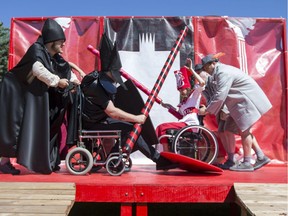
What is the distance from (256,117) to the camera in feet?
12.3

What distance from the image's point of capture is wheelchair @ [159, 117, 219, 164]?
12.8 ft

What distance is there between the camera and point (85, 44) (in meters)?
5.50

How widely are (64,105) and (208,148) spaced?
4.82ft

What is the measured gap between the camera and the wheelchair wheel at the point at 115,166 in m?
3.52

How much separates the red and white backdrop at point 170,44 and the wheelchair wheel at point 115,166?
189 centimetres

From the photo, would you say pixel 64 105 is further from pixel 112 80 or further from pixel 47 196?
pixel 47 196

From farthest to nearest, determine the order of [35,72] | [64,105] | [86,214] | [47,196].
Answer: [86,214] < [64,105] < [35,72] < [47,196]

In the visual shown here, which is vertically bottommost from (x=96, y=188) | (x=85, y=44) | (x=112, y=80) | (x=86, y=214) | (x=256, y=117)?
(x=86, y=214)

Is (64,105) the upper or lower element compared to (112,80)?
lower

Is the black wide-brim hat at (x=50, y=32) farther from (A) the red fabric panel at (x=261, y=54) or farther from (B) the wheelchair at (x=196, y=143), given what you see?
(A) the red fabric panel at (x=261, y=54)

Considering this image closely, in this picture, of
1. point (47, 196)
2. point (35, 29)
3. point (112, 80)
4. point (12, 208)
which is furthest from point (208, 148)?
point (35, 29)

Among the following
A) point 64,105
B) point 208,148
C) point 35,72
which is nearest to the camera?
point 35,72

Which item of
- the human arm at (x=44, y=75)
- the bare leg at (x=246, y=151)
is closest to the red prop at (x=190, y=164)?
the bare leg at (x=246, y=151)

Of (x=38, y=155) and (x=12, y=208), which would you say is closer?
(x=12, y=208)
